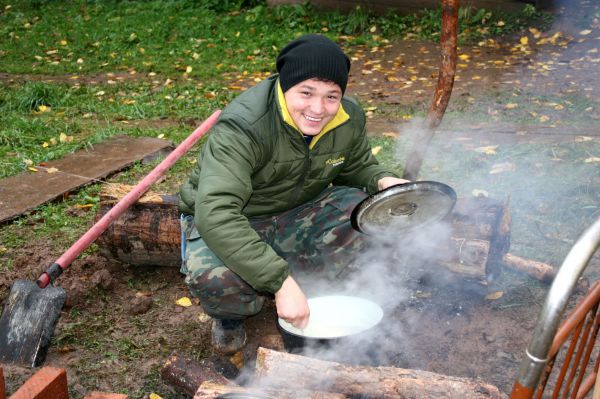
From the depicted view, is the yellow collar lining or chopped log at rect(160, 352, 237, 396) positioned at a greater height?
the yellow collar lining

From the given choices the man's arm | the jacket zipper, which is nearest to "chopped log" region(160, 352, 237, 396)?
the man's arm

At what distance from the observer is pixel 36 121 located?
688cm

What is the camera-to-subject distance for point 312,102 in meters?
3.00

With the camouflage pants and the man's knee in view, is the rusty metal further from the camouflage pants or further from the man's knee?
the man's knee

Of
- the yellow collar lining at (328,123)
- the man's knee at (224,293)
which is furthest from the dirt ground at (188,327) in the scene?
A: the yellow collar lining at (328,123)

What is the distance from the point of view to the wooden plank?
4840 mm

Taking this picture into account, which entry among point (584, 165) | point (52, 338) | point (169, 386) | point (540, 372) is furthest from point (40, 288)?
point (584, 165)

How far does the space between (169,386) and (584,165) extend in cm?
358

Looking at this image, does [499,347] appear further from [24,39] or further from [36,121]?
[24,39]

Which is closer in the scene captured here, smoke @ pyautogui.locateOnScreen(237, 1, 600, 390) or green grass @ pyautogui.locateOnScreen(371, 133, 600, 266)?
smoke @ pyautogui.locateOnScreen(237, 1, 600, 390)

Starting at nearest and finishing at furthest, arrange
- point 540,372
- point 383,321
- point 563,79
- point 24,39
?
point 540,372
point 383,321
point 563,79
point 24,39

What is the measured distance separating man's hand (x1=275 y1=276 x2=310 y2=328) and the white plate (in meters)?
0.16

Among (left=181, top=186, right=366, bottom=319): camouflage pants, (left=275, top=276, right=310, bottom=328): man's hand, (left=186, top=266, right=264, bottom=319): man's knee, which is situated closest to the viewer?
(left=275, top=276, right=310, bottom=328): man's hand

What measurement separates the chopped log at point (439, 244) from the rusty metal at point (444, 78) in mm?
525
